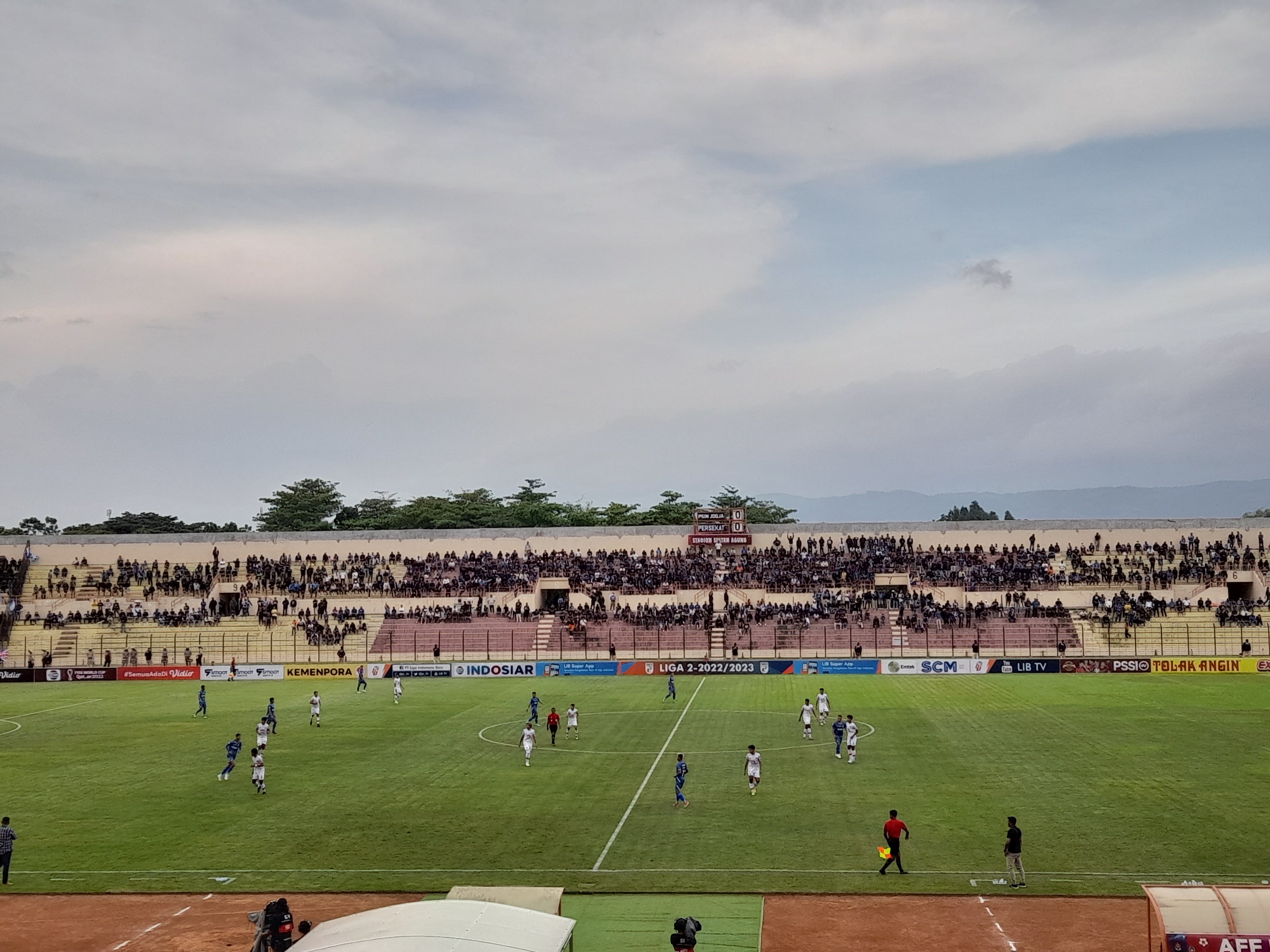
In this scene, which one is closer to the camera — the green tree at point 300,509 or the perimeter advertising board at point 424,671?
the perimeter advertising board at point 424,671

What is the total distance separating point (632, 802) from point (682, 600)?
2261 inches

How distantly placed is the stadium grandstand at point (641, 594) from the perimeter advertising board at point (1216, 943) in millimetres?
60291

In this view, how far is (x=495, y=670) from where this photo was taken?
236 feet

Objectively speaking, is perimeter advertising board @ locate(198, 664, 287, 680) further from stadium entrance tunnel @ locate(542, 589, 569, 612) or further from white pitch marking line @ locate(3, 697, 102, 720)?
stadium entrance tunnel @ locate(542, 589, 569, 612)

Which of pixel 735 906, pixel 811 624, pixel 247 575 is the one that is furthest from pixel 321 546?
pixel 735 906

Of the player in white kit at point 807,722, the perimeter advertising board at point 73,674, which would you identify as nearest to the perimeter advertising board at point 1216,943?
the player in white kit at point 807,722

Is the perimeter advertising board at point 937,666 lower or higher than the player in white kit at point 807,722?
higher

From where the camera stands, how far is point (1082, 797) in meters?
31.4

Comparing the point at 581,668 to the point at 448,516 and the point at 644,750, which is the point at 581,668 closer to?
the point at 644,750

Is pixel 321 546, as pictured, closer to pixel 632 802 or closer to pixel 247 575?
pixel 247 575

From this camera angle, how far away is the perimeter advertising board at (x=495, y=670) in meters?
71.6

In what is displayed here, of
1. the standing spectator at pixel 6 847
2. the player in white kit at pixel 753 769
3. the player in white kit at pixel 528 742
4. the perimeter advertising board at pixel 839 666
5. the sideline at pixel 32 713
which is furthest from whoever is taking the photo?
the perimeter advertising board at pixel 839 666

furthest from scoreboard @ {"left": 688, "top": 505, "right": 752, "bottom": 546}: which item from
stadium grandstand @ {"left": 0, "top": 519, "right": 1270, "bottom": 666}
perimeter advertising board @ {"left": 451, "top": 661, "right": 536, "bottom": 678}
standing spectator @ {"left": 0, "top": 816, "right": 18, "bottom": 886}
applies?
standing spectator @ {"left": 0, "top": 816, "right": 18, "bottom": 886}

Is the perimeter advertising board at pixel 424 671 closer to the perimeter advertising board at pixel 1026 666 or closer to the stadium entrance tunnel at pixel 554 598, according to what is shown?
the stadium entrance tunnel at pixel 554 598
